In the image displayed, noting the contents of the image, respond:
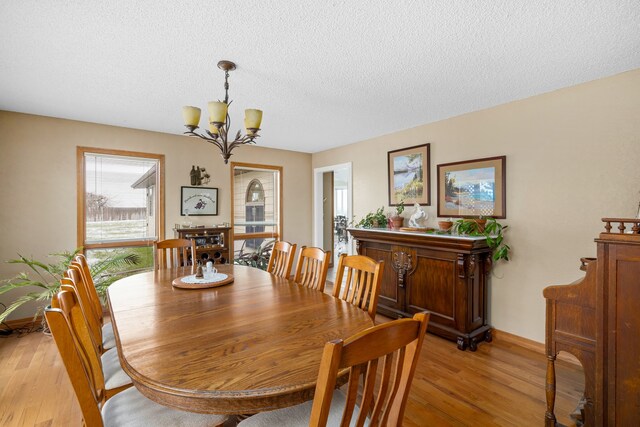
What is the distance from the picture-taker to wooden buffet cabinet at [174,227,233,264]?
4.22 m

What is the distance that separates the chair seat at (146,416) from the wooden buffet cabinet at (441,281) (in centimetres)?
243

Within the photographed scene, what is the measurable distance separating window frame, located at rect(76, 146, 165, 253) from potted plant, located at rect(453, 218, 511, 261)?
12.6 feet

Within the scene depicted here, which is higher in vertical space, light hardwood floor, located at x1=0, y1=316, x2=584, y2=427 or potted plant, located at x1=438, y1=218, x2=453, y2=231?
potted plant, located at x1=438, y1=218, x2=453, y2=231

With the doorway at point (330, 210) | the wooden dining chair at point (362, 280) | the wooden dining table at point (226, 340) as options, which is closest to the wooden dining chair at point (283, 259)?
the wooden dining table at point (226, 340)

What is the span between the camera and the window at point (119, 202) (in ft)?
12.7

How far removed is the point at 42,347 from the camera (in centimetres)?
296

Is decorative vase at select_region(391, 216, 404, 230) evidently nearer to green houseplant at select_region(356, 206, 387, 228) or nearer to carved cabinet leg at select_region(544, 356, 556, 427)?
green houseplant at select_region(356, 206, 387, 228)

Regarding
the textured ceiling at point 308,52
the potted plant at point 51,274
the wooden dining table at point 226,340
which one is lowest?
the potted plant at point 51,274

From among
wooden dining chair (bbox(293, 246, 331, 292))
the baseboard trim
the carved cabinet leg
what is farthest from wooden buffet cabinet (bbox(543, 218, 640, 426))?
wooden dining chair (bbox(293, 246, 331, 292))

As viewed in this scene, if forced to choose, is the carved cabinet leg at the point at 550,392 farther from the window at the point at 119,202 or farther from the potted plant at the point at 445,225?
the window at the point at 119,202

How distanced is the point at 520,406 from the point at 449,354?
2.50ft

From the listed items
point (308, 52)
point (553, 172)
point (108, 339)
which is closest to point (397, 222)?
point (553, 172)

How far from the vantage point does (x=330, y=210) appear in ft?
20.1

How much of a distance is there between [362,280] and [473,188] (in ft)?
6.86
